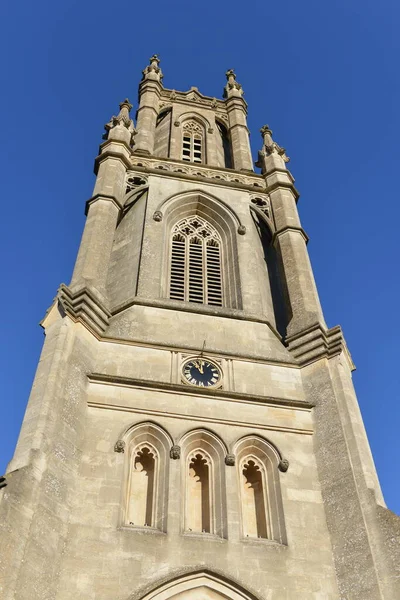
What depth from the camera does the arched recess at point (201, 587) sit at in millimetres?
11891

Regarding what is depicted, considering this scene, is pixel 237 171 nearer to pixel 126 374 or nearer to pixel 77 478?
pixel 126 374

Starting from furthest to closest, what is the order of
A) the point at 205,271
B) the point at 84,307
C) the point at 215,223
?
the point at 215,223 → the point at 205,271 → the point at 84,307

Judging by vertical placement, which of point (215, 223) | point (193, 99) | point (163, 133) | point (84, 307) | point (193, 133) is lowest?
point (84, 307)

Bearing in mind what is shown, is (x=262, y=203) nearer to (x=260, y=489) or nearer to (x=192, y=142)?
(x=192, y=142)

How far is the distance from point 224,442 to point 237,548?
8.11 ft

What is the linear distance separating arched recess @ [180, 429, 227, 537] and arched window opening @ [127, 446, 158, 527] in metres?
0.61

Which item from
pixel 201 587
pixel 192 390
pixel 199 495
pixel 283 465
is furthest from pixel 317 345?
pixel 201 587

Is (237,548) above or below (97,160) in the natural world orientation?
below

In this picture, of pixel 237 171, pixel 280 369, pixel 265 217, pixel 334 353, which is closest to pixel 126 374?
pixel 280 369

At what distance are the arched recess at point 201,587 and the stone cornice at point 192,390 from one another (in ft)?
14.1

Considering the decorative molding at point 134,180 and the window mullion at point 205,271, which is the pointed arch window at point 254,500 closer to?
the window mullion at point 205,271

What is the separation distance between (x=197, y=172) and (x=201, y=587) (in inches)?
640

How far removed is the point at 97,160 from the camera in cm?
2466

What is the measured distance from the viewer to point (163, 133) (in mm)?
31297
